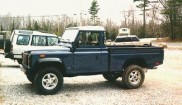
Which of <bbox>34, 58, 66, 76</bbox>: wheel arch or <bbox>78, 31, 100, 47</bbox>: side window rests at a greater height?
<bbox>78, 31, 100, 47</bbox>: side window

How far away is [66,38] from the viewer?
38.7ft

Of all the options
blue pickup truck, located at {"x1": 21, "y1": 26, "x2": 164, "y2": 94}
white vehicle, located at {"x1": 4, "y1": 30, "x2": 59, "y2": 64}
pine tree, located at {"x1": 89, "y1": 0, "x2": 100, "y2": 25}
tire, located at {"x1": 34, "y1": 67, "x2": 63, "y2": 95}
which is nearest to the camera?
tire, located at {"x1": 34, "y1": 67, "x2": 63, "y2": 95}

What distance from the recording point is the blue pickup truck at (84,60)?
34.6ft

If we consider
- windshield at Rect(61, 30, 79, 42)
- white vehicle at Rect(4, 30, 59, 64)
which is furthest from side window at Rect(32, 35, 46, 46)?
windshield at Rect(61, 30, 79, 42)

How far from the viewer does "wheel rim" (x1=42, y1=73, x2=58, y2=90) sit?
34.7 ft

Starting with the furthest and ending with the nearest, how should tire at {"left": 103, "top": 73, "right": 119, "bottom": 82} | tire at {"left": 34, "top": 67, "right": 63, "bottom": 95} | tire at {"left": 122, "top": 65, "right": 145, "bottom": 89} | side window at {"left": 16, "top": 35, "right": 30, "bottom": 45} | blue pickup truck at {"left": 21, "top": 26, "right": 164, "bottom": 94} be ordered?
side window at {"left": 16, "top": 35, "right": 30, "bottom": 45} < tire at {"left": 103, "top": 73, "right": 119, "bottom": 82} < tire at {"left": 122, "top": 65, "right": 145, "bottom": 89} < blue pickup truck at {"left": 21, "top": 26, "right": 164, "bottom": 94} < tire at {"left": 34, "top": 67, "right": 63, "bottom": 95}

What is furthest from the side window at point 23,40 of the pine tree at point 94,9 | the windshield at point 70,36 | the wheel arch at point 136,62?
the pine tree at point 94,9

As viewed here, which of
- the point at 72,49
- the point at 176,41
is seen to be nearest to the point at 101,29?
the point at 72,49

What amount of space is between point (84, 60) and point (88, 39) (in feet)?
2.41

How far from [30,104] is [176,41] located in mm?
47704

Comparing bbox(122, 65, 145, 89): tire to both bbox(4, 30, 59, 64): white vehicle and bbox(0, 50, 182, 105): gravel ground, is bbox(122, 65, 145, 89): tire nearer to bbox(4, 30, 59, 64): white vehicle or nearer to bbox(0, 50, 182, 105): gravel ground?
bbox(0, 50, 182, 105): gravel ground

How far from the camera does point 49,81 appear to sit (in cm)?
1060

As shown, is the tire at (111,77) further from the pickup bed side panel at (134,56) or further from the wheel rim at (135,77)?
the pickup bed side panel at (134,56)

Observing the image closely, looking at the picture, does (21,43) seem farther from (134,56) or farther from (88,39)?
(134,56)
